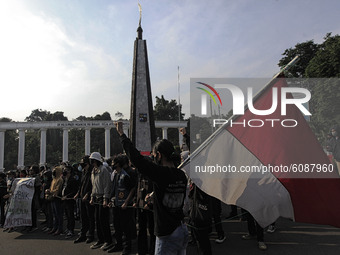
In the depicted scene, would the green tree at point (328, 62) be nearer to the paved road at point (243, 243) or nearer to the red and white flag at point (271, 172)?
the paved road at point (243, 243)

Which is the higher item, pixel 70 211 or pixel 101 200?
pixel 101 200

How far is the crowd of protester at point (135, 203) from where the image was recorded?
248 cm

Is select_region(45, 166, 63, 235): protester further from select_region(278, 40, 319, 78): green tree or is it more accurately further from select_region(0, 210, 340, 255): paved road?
select_region(278, 40, 319, 78): green tree

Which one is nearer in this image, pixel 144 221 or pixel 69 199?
pixel 144 221

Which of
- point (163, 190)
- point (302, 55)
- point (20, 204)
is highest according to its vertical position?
point (302, 55)

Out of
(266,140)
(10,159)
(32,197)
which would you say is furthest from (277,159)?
(10,159)

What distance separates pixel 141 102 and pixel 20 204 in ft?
30.8

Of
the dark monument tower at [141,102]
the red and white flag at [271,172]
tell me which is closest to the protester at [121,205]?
the red and white flag at [271,172]

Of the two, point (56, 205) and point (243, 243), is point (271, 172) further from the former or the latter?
point (56, 205)

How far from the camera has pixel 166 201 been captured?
2.49m

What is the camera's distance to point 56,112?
6694cm

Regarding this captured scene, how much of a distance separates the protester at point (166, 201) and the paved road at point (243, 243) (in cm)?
262

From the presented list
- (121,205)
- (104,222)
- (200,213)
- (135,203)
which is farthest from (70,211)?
(200,213)

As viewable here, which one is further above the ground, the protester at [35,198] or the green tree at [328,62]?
the green tree at [328,62]
